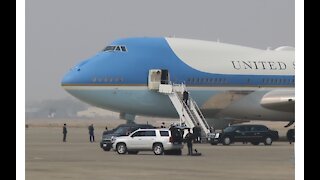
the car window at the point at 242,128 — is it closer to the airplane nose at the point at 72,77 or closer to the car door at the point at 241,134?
the car door at the point at 241,134

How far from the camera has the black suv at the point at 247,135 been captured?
171 feet

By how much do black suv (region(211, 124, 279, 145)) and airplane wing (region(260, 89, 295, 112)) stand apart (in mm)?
6830

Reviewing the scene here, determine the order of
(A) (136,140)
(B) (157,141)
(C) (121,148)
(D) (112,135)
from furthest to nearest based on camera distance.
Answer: (D) (112,135) → (C) (121,148) → (A) (136,140) → (B) (157,141)

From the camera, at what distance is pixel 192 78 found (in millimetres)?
56750

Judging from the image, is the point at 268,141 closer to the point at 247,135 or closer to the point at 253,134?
the point at 253,134

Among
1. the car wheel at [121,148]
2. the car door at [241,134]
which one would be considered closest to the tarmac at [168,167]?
the car wheel at [121,148]

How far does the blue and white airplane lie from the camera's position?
5550 centimetres

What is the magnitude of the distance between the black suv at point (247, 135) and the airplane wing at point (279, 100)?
6.83 metres

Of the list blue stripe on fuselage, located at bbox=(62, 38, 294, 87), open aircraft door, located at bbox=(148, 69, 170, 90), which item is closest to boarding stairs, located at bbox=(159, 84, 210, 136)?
open aircraft door, located at bbox=(148, 69, 170, 90)

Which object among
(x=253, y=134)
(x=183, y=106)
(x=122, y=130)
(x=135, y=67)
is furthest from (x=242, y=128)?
(x=135, y=67)

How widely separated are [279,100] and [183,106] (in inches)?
308

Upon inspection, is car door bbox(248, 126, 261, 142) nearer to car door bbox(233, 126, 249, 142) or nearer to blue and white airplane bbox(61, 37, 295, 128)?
car door bbox(233, 126, 249, 142)

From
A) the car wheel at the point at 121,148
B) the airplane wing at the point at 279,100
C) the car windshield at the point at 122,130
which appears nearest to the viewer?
the car wheel at the point at 121,148
